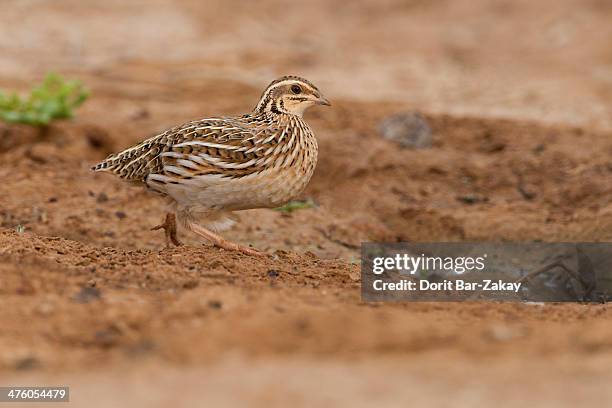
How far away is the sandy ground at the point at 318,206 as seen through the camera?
522 centimetres

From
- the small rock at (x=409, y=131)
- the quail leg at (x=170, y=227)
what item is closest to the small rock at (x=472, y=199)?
the small rock at (x=409, y=131)

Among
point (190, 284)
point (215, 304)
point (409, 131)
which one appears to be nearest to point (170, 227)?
point (190, 284)

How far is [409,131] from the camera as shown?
12445 millimetres

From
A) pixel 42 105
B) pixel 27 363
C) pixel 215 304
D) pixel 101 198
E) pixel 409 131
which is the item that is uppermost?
pixel 42 105

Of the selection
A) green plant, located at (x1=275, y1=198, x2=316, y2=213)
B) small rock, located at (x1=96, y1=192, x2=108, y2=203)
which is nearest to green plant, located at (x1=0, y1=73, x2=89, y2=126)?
small rock, located at (x1=96, y1=192, x2=108, y2=203)

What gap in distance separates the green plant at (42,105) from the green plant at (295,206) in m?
2.88

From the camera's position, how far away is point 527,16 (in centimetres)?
2105

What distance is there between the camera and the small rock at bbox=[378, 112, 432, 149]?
12.4 meters

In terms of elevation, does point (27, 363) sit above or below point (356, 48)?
below

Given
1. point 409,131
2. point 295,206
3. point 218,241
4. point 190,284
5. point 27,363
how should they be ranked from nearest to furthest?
point 27,363 → point 190,284 → point 218,241 → point 295,206 → point 409,131

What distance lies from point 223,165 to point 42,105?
4.84m

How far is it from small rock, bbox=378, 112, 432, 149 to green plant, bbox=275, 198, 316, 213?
221 centimetres

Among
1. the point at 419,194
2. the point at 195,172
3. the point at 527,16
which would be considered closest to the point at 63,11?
the point at 527,16

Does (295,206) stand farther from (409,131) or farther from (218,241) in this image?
(409,131)
